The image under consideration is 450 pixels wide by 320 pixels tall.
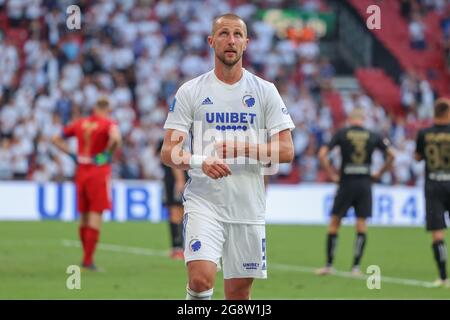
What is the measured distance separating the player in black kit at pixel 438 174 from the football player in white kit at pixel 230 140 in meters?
6.38

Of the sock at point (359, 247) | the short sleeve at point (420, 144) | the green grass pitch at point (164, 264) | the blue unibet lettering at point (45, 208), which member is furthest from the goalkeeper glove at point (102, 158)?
the blue unibet lettering at point (45, 208)

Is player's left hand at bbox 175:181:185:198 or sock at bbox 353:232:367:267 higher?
player's left hand at bbox 175:181:185:198

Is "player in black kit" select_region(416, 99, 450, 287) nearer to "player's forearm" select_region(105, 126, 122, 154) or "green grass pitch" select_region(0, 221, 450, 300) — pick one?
"green grass pitch" select_region(0, 221, 450, 300)

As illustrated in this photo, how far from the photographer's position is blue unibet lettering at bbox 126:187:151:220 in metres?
27.5

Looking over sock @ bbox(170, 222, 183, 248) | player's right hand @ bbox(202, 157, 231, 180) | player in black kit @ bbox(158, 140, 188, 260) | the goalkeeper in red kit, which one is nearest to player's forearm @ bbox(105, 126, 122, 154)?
the goalkeeper in red kit

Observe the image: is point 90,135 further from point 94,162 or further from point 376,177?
point 376,177

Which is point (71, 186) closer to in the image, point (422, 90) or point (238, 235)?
point (422, 90)

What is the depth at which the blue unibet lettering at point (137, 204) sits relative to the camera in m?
27.5

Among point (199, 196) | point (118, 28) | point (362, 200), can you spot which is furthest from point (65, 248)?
point (118, 28)

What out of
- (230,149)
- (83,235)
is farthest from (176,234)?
(230,149)

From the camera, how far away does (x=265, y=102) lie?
30.0 ft

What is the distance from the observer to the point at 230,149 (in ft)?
28.5

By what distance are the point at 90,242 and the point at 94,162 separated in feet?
3.97
